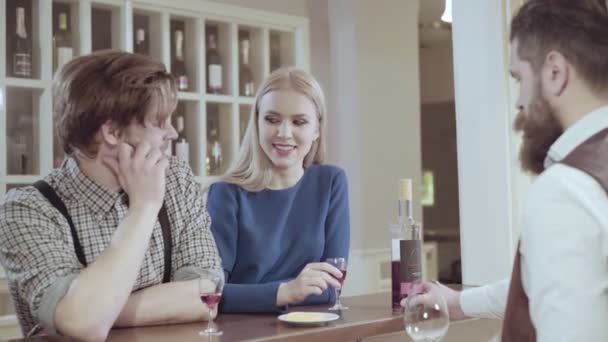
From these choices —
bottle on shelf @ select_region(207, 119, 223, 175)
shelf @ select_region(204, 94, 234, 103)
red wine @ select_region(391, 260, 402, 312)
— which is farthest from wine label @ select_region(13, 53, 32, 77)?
red wine @ select_region(391, 260, 402, 312)

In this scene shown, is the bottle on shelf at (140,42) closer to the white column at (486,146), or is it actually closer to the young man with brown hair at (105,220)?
the white column at (486,146)

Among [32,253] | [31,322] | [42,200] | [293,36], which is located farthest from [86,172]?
[293,36]

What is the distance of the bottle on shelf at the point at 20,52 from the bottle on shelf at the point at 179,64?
751 mm

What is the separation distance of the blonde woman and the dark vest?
855 millimetres

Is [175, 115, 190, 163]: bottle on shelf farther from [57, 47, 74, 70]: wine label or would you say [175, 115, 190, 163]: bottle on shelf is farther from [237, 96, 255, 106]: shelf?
[57, 47, 74, 70]: wine label

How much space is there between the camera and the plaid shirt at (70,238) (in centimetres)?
153

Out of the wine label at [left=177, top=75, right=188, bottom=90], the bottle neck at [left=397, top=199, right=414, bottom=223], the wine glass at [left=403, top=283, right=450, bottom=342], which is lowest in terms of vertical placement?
the wine glass at [left=403, top=283, right=450, bottom=342]

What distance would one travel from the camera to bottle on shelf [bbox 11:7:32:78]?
342 centimetres

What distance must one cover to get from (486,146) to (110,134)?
152 centimetres

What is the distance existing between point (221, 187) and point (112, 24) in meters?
2.00

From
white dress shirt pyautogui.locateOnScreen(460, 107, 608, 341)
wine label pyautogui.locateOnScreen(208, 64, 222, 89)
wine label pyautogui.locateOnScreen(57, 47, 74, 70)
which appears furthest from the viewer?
wine label pyautogui.locateOnScreen(208, 64, 222, 89)

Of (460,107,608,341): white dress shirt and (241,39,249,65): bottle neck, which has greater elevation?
(241,39,249,65): bottle neck

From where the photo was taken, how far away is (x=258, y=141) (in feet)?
7.18

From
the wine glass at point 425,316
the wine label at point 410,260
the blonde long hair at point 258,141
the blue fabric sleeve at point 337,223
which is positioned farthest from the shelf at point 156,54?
the wine glass at point 425,316
